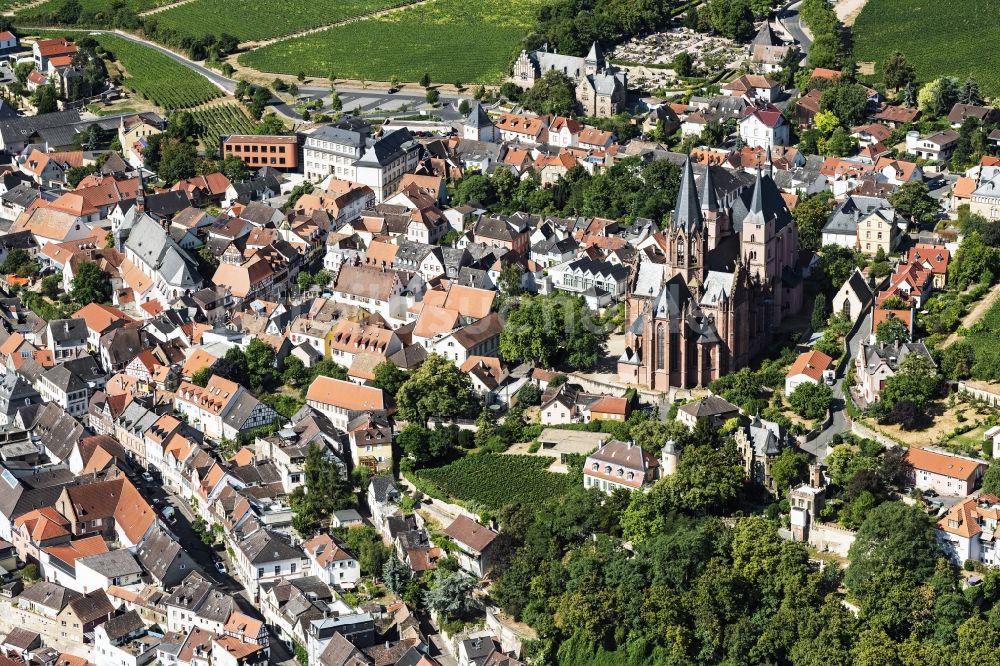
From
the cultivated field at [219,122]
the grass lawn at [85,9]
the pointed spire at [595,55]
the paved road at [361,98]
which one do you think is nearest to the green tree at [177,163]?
the cultivated field at [219,122]

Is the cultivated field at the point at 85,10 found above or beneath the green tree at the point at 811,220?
above

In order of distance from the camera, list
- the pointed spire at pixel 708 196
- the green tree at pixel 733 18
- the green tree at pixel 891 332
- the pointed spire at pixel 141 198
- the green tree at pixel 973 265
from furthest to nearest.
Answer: the green tree at pixel 733 18 → the pointed spire at pixel 141 198 → the green tree at pixel 973 265 → the pointed spire at pixel 708 196 → the green tree at pixel 891 332

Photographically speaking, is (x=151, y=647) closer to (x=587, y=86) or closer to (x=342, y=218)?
(x=342, y=218)

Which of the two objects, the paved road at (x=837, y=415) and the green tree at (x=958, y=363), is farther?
the green tree at (x=958, y=363)

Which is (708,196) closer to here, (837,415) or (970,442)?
(837,415)

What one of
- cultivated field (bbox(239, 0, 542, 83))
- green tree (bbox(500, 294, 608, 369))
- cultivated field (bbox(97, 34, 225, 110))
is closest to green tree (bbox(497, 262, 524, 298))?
green tree (bbox(500, 294, 608, 369))

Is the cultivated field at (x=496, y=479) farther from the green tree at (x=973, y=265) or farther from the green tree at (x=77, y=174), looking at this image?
the green tree at (x=77, y=174)

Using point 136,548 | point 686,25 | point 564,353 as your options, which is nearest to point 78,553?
point 136,548

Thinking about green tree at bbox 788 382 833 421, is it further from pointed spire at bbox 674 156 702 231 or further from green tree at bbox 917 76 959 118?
green tree at bbox 917 76 959 118
